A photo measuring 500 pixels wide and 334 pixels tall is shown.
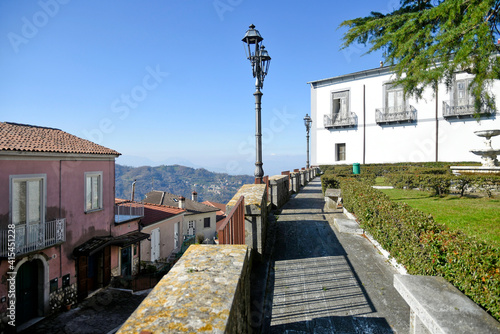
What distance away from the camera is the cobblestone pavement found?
35.4 ft

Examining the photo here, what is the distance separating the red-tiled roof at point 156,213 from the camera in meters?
21.2

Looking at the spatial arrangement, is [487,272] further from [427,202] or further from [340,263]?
[427,202]

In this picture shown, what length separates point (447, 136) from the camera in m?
24.7

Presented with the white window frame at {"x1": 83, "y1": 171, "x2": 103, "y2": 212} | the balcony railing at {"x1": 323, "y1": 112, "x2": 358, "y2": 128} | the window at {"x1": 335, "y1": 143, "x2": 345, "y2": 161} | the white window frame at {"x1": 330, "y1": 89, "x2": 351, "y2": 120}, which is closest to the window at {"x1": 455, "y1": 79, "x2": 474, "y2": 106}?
the balcony railing at {"x1": 323, "y1": 112, "x2": 358, "y2": 128}

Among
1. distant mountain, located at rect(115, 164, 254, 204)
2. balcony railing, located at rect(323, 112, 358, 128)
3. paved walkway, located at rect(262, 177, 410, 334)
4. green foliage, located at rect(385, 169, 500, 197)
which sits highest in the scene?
balcony railing, located at rect(323, 112, 358, 128)

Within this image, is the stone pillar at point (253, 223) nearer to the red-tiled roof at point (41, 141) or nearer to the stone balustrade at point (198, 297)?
the stone balustrade at point (198, 297)

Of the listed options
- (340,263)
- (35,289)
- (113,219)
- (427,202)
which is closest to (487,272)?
(340,263)

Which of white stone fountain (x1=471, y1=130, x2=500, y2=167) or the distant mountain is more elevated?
white stone fountain (x1=471, y1=130, x2=500, y2=167)

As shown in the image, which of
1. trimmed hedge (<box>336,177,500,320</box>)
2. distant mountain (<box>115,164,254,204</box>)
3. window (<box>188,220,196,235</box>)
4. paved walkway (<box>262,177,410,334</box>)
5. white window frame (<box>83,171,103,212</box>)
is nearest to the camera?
trimmed hedge (<box>336,177,500,320</box>)

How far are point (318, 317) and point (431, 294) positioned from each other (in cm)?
130

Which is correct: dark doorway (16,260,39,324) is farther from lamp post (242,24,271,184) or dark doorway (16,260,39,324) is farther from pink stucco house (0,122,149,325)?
lamp post (242,24,271,184)

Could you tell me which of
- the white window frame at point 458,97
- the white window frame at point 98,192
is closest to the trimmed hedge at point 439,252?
the white window frame at point 98,192

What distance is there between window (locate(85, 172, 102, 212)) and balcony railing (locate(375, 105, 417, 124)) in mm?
24986

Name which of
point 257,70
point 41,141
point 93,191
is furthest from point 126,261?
point 257,70
